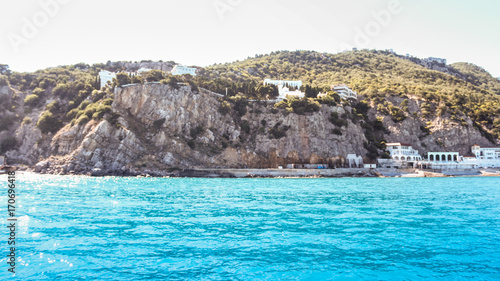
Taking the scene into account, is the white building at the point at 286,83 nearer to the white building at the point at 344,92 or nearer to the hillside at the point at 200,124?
the hillside at the point at 200,124

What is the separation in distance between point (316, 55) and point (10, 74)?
126925 mm

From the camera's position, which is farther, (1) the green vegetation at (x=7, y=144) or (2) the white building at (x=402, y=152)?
(2) the white building at (x=402, y=152)

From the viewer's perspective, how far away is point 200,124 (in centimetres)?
6638

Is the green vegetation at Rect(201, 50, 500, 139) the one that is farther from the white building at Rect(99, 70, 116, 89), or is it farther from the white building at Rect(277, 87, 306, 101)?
the white building at Rect(99, 70, 116, 89)

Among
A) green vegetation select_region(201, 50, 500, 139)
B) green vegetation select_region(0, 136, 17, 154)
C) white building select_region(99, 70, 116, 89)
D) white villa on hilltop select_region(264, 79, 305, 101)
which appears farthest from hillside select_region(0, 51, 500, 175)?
white villa on hilltop select_region(264, 79, 305, 101)

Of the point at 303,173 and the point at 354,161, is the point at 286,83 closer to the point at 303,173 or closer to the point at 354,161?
the point at 354,161

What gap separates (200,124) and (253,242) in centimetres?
5457

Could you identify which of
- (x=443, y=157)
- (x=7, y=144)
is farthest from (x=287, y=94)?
(x=7, y=144)

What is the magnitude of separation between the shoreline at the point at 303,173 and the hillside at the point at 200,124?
1.54 m

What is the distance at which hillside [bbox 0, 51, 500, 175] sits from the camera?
194ft

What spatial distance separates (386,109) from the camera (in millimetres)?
83688

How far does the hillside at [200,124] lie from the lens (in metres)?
59.2

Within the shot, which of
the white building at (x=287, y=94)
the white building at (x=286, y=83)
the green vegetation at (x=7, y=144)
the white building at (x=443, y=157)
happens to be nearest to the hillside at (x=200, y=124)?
the green vegetation at (x=7, y=144)

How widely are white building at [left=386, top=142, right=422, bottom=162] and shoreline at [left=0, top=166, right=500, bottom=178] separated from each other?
508 centimetres
